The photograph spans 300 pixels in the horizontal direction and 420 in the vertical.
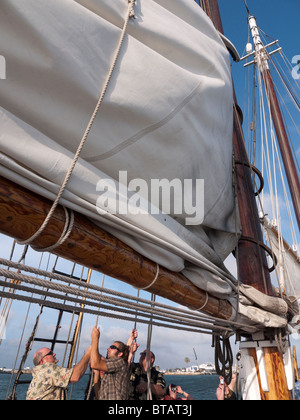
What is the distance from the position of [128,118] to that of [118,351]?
89.8 inches

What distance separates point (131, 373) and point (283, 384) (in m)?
1.50

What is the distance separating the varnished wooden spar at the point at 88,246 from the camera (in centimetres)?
97

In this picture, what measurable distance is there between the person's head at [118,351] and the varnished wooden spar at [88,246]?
4.28ft

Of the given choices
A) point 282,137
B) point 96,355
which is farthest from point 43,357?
point 282,137

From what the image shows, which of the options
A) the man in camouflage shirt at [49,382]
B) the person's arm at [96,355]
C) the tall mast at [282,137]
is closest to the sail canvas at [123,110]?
the person's arm at [96,355]

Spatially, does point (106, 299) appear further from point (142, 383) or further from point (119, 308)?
point (142, 383)

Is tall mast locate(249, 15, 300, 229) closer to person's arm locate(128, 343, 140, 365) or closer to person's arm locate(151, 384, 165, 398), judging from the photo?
person's arm locate(151, 384, 165, 398)

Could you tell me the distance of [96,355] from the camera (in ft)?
7.80

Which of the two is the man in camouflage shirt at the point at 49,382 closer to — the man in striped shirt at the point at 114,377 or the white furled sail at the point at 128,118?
the man in striped shirt at the point at 114,377

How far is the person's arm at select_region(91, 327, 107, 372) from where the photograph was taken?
2.23m
